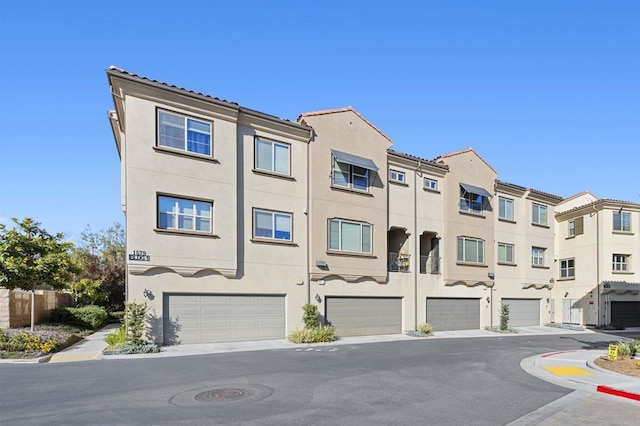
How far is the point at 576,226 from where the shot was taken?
34000mm

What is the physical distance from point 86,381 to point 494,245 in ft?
84.9

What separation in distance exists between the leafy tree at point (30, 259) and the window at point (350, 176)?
44.6 feet

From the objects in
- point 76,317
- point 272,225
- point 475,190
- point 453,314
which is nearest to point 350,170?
point 272,225

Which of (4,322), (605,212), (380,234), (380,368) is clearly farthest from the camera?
(605,212)

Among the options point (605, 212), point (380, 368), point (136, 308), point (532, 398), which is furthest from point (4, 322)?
point (605, 212)

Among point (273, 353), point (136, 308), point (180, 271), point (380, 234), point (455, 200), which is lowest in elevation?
point (273, 353)

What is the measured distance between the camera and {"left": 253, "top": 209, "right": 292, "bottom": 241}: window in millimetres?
19422

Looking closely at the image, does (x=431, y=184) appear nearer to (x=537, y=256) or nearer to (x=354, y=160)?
(x=354, y=160)

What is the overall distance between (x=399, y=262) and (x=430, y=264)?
244 centimetres

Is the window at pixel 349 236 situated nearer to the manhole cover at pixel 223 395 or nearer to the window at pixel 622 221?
the manhole cover at pixel 223 395

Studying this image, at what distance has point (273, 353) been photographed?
50.9ft

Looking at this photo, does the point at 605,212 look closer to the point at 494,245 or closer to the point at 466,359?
the point at 494,245

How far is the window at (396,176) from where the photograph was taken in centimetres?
2450

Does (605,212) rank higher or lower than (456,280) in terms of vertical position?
higher
